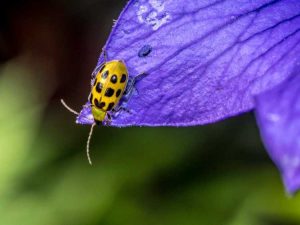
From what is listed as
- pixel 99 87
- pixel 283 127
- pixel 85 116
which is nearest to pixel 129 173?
pixel 99 87

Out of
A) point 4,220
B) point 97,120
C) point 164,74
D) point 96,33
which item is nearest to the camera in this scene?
point 164,74

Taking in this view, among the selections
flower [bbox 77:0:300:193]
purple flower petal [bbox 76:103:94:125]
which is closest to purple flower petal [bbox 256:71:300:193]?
flower [bbox 77:0:300:193]

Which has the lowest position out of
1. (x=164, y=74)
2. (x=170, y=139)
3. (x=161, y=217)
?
(x=161, y=217)

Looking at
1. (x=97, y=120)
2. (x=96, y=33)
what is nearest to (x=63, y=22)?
(x=96, y=33)

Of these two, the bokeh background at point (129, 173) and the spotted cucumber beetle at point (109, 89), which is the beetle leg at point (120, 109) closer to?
the spotted cucumber beetle at point (109, 89)

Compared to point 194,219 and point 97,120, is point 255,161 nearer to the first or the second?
point 194,219

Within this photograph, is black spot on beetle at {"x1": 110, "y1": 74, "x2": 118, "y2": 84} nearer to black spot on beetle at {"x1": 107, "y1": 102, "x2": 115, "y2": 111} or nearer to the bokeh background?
black spot on beetle at {"x1": 107, "y1": 102, "x2": 115, "y2": 111}

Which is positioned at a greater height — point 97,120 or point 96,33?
point 97,120
